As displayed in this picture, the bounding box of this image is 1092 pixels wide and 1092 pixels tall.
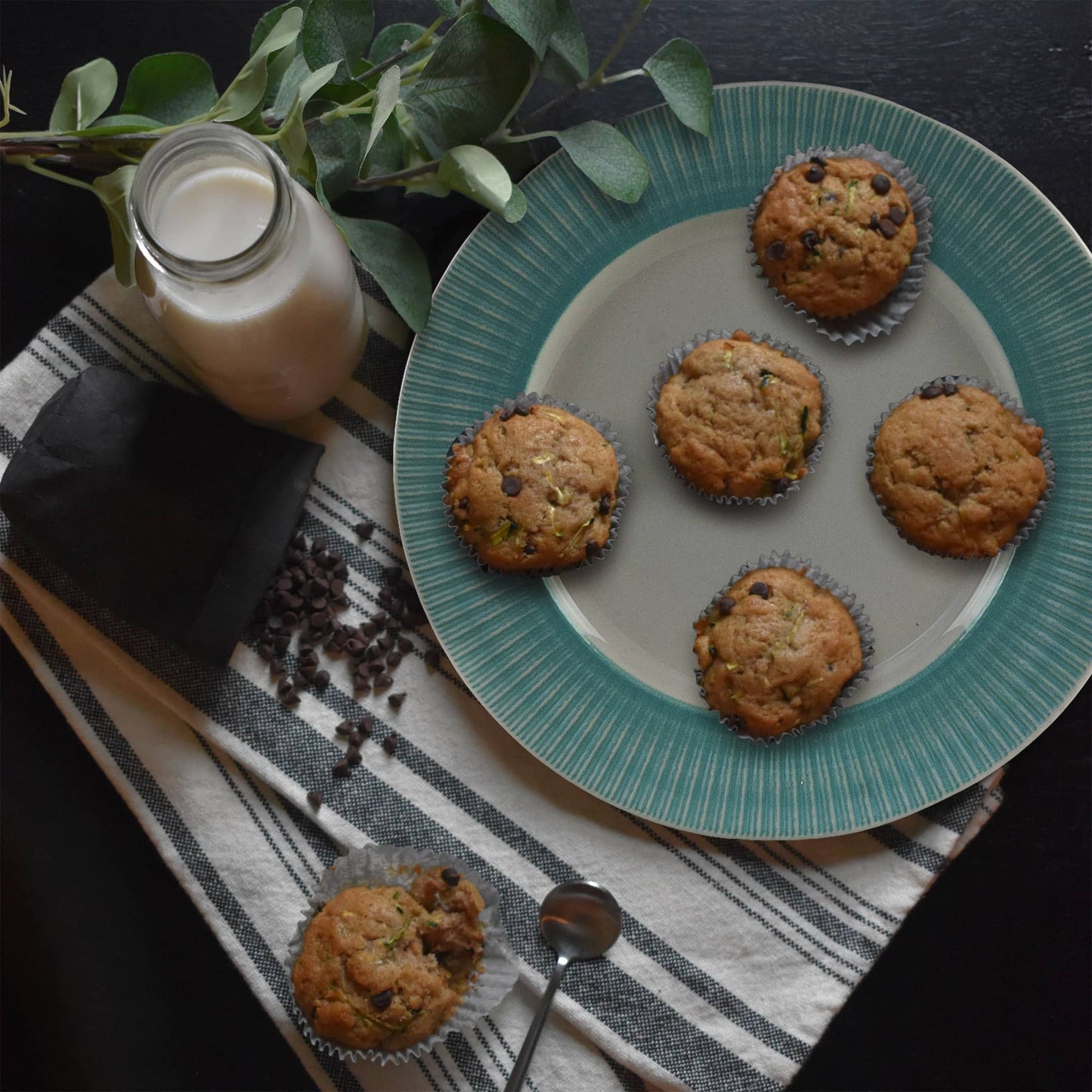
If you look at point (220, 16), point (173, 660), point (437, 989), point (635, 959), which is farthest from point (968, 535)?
point (220, 16)

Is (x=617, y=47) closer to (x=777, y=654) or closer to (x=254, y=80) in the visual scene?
(x=254, y=80)

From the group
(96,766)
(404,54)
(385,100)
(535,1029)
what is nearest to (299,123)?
(385,100)

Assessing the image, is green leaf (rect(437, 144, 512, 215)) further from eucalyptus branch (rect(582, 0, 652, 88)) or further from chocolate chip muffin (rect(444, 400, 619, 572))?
chocolate chip muffin (rect(444, 400, 619, 572))

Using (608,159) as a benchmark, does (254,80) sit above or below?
below

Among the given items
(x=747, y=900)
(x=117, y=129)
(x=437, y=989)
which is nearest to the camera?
(x=117, y=129)

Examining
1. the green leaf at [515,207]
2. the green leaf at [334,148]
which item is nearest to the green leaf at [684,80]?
the green leaf at [515,207]

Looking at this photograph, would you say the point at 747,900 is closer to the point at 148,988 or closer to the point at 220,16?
the point at 148,988

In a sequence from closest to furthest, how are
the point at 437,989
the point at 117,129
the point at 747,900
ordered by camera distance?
the point at 117,129 < the point at 437,989 < the point at 747,900
